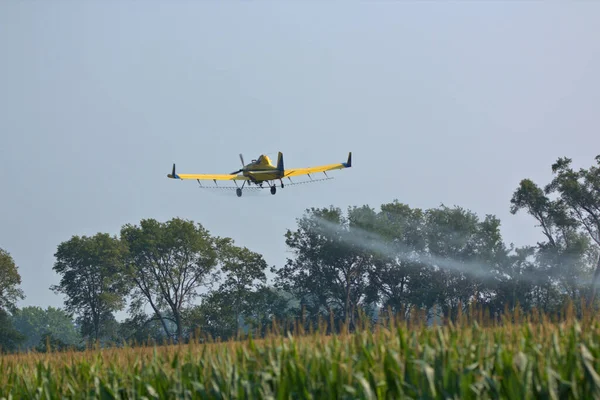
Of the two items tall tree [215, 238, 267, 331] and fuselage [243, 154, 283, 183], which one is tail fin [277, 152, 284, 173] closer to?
fuselage [243, 154, 283, 183]

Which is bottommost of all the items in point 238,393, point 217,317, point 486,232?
point 238,393

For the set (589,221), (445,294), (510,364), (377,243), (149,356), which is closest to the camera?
(510,364)

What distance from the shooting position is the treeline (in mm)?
94812

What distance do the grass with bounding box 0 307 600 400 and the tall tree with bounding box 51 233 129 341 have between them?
91632 mm

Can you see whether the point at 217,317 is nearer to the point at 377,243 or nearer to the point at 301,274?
the point at 301,274

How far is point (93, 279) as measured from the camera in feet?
376

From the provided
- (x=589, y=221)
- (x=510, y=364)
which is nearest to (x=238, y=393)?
(x=510, y=364)

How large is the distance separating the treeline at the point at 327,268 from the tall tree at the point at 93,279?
0.16 metres

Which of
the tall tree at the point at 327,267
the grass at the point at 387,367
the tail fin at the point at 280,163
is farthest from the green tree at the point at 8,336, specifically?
the grass at the point at 387,367

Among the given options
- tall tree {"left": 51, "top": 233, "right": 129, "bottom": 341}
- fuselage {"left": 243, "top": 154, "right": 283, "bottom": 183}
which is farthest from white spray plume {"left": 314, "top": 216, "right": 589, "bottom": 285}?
fuselage {"left": 243, "top": 154, "right": 283, "bottom": 183}

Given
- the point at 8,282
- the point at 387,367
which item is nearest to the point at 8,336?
the point at 8,282

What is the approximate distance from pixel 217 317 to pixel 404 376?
93.0 metres

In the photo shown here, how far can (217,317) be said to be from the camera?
359 feet

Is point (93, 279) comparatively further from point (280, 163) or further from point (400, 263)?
point (280, 163)
